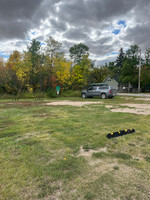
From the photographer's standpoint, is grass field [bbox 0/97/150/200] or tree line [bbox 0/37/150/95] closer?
grass field [bbox 0/97/150/200]

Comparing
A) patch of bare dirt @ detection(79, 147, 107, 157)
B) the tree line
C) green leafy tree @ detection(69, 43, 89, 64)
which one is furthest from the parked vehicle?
green leafy tree @ detection(69, 43, 89, 64)

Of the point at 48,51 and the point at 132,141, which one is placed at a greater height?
the point at 48,51

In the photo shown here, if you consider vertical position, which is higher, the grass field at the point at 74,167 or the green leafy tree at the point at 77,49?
the green leafy tree at the point at 77,49

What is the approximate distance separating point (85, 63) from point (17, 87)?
35.4 feet

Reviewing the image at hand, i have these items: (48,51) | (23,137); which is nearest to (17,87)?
(48,51)

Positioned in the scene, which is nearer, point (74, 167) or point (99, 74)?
point (74, 167)

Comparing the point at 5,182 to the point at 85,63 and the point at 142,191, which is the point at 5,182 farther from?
the point at 85,63

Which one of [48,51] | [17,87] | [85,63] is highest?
[48,51]

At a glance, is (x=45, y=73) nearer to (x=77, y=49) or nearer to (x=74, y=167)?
(x=74, y=167)

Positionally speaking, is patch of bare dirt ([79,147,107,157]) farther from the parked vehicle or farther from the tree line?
the tree line

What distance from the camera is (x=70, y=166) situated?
2193 mm

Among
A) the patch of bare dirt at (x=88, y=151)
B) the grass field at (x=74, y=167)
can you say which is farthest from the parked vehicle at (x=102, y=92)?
the patch of bare dirt at (x=88, y=151)

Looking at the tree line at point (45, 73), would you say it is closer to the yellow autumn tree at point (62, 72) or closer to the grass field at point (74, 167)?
the yellow autumn tree at point (62, 72)

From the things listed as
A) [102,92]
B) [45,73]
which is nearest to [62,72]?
[45,73]
